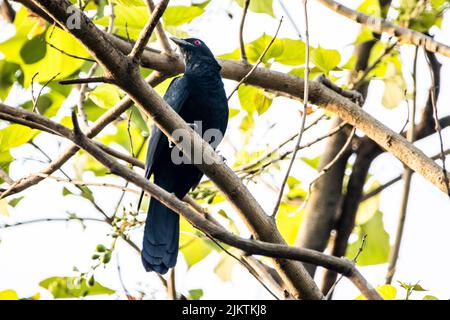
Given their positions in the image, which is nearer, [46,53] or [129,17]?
[129,17]

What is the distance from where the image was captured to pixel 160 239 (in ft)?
Answer: 13.5

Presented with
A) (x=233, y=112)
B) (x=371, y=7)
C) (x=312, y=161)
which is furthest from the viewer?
(x=312, y=161)

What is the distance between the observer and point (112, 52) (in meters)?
2.65

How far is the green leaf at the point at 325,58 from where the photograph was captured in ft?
13.0

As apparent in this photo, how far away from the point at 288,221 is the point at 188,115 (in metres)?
1.00

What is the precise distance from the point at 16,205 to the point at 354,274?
2558 millimetres

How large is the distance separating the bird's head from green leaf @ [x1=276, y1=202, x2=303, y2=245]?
1.09 m

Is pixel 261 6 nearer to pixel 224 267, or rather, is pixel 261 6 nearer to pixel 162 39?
pixel 162 39

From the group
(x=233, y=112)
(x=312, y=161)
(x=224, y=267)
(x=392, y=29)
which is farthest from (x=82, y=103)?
(x=312, y=161)

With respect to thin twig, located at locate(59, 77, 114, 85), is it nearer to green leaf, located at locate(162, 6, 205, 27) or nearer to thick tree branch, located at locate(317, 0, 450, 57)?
green leaf, located at locate(162, 6, 205, 27)

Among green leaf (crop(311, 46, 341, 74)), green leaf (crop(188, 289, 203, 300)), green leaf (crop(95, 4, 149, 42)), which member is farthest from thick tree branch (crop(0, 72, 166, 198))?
green leaf (crop(188, 289, 203, 300))
